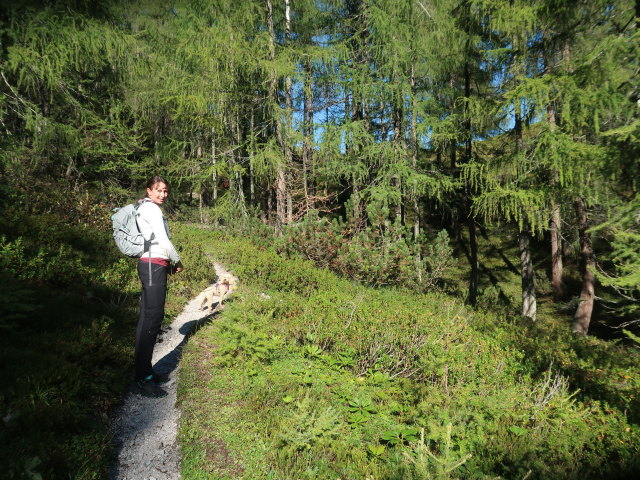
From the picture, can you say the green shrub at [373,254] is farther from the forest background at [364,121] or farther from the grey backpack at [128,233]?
the grey backpack at [128,233]

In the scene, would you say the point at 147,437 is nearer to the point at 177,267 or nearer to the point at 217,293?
the point at 177,267

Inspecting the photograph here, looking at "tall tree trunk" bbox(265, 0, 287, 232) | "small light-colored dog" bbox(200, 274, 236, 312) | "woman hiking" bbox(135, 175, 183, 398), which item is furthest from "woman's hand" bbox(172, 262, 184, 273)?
"tall tree trunk" bbox(265, 0, 287, 232)

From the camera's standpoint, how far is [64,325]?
174 inches

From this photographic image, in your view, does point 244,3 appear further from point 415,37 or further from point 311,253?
point 311,253

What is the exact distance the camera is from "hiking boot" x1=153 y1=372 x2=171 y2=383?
4.12 m

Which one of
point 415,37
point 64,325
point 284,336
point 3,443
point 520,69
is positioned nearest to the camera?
point 3,443

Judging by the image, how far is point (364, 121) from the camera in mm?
13633

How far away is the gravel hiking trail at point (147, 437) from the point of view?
2.86 m

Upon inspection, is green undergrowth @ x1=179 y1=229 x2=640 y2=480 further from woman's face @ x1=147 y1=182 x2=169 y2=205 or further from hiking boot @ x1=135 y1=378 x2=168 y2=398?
woman's face @ x1=147 y1=182 x2=169 y2=205

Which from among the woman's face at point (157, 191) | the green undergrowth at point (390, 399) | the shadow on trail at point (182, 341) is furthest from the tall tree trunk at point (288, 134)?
the woman's face at point (157, 191)

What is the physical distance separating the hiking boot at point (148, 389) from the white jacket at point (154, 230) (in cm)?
161

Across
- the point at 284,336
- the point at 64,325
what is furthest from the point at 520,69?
the point at 64,325

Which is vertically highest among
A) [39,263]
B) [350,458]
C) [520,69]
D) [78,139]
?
[520,69]

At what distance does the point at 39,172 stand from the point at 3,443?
1055 centimetres
